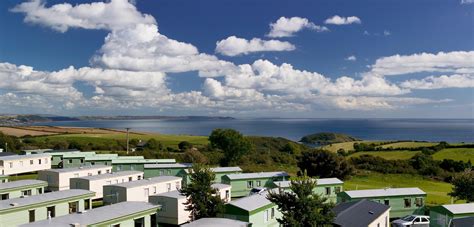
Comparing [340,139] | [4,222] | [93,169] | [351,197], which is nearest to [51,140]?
[93,169]

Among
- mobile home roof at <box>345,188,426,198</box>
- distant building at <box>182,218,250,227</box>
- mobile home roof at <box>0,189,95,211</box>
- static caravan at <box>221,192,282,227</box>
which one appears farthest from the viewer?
mobile home roof at <box>345,188,426,198</box>

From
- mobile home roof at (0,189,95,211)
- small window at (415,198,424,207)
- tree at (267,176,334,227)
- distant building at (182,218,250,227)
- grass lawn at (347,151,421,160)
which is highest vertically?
tree at (267,176,334,227)

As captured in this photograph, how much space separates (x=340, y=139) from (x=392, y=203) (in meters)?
145

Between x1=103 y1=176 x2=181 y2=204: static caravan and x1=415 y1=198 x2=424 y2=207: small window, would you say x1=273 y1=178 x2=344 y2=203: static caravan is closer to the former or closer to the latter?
x1=415 y1=198 x2=424 y2=207: small window

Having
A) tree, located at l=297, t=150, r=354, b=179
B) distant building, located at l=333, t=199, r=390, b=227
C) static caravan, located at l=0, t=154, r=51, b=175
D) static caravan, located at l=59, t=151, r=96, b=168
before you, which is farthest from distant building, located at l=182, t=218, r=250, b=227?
static caravan, located at l=59, t=151, r=96, b=168

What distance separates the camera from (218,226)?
1995 cm

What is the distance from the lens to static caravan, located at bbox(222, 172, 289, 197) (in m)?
39.2

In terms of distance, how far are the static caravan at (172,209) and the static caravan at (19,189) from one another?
36.6 feet

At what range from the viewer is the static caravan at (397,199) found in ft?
99.8

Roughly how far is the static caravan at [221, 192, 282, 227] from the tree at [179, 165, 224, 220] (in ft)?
2.28

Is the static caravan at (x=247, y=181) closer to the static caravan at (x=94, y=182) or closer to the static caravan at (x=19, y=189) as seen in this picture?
the static caravan at (x=94, y=182)

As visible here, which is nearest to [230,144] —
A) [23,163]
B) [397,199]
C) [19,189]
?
[23,163]

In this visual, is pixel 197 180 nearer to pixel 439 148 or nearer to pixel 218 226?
pixel 218 226

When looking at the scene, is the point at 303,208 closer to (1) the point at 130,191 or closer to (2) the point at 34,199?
(1) the point at 130,191
